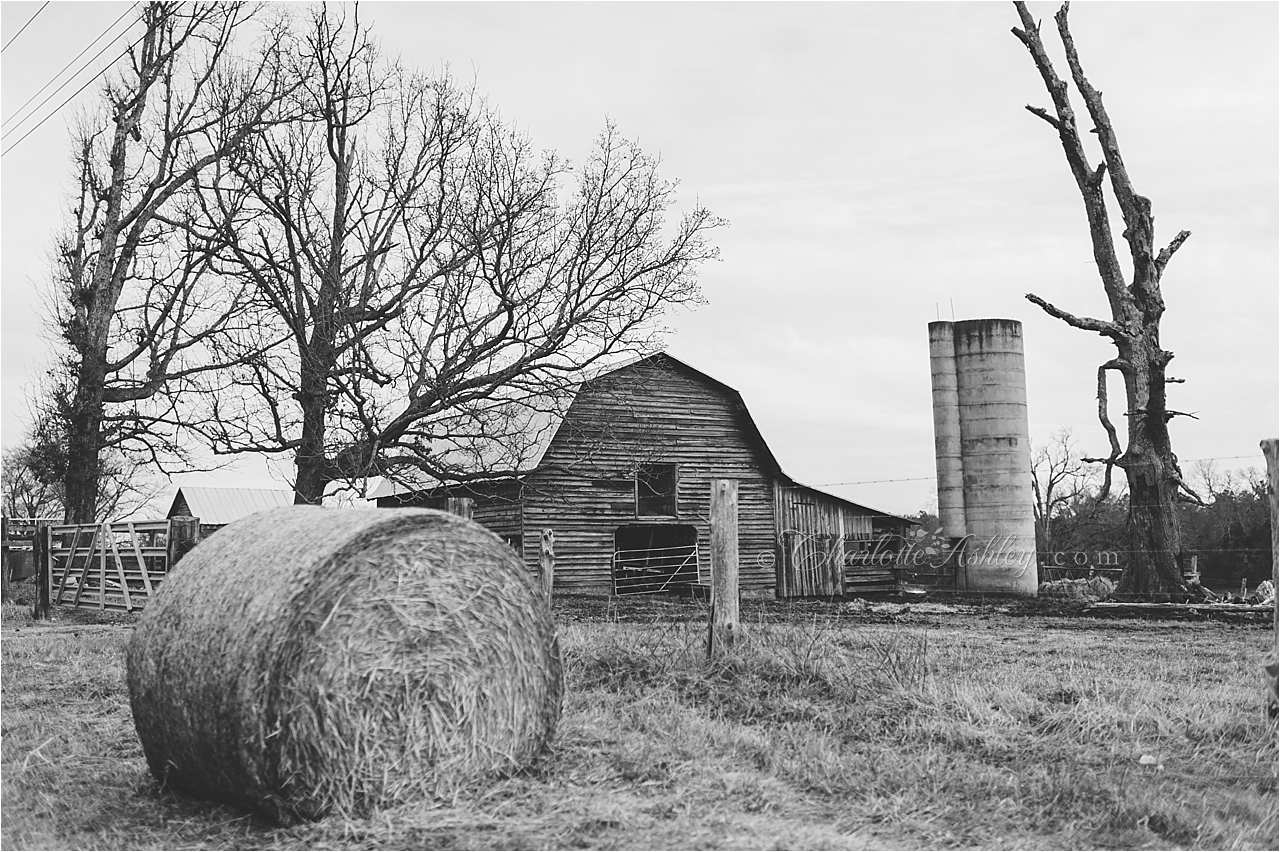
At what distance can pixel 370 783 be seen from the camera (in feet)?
18.4

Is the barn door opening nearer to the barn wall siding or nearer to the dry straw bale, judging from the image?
the barn wall siding

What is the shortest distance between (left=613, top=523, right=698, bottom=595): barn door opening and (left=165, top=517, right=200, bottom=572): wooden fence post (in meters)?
11.1

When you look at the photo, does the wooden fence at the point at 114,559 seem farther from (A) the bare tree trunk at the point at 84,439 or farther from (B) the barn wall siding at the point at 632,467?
(B) the barn wall siding at the point at 632,467

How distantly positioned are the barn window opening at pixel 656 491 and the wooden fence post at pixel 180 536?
11.6 m

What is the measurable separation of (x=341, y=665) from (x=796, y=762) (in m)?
2.40

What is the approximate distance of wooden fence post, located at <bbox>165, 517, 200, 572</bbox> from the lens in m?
17.1

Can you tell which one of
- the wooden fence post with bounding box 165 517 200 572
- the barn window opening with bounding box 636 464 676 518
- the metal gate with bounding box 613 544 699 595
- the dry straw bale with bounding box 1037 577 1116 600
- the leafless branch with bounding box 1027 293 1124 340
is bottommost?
the dry straw bale with bounding box 1037 577 1116 600

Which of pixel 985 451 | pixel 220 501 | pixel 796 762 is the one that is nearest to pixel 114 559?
pixel 796 762

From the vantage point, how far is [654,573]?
2823 centimetres

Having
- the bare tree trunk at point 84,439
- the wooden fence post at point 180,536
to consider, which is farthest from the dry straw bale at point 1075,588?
the bare tree trunk at point 84,439

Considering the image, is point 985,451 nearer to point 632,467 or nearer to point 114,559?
point 632,467

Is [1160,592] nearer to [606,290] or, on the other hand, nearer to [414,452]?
[606,290]

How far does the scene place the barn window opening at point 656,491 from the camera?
27109 millimetres

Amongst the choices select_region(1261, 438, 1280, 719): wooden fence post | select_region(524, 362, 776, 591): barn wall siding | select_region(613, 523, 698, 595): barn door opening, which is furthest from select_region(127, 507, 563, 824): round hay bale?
select_region(613, 523, 698, 595): barn door opening
